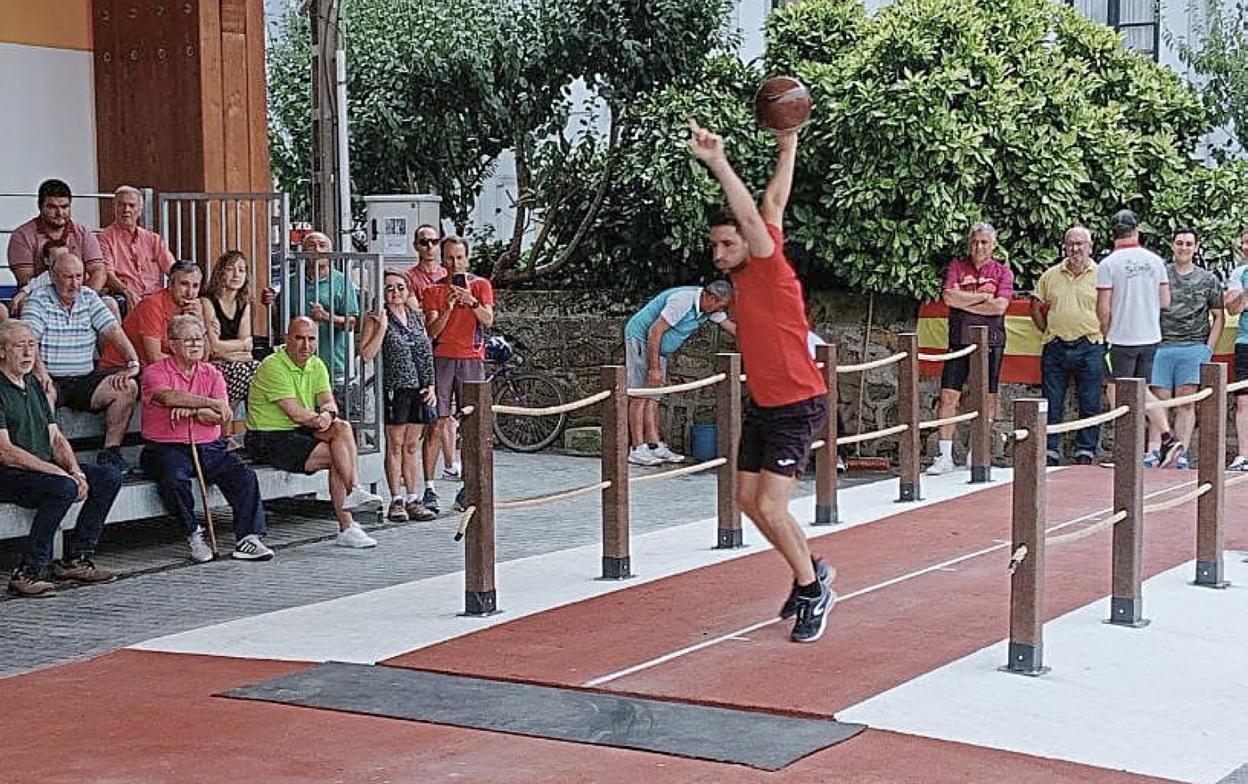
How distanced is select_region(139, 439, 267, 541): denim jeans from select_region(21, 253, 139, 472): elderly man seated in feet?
0.91

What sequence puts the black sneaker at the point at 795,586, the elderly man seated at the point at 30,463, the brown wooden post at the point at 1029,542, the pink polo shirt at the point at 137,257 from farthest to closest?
the pink polo shirt at the point at 137,257
the elderly man seated at the point at 30,463
the black sneaker at the point at 795,586
the brown wooden post at the point at 1029,542

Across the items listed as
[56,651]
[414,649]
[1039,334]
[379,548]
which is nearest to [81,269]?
[379,548]

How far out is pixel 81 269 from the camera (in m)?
11.7

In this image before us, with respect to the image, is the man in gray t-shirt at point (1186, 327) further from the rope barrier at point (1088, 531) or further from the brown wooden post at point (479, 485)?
the brown wooden post at point (479, 485)

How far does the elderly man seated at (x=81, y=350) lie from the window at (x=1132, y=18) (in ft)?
45.9

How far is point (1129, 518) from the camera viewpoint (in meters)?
8.85

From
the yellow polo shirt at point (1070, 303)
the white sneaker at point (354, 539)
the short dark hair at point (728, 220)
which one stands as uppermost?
the short dark hair at point (728, 220)

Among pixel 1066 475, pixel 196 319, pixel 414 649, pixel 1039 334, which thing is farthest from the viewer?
pixel 1039 334

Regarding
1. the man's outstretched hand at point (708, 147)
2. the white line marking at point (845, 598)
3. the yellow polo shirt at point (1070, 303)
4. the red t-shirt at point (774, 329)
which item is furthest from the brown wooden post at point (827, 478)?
the yellow polo shirt at point (1070, 303)

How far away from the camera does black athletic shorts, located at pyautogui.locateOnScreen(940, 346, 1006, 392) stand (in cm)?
1508

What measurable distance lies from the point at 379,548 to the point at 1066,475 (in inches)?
205

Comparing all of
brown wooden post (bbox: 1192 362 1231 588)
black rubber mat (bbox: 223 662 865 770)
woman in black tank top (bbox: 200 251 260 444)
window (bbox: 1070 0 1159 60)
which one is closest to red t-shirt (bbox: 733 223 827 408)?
black rubber mat (bbox: 223 662 865 770)

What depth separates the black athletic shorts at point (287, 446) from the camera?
39.9ft

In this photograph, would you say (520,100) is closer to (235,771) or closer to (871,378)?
(871,378)
